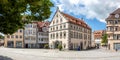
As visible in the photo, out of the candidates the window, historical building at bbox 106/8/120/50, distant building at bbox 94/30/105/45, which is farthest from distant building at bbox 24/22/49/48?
distant building at bbox 94/30/105/45

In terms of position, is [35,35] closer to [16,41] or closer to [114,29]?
[16,41]

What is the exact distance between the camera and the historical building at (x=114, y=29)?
7338cm

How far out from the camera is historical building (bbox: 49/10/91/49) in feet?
230

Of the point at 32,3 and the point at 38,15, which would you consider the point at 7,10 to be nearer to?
the point at 32,3

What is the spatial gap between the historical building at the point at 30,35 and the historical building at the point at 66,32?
12.4 metres

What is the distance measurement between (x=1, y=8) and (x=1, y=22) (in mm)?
1897

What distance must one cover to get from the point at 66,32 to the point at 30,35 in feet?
76.2

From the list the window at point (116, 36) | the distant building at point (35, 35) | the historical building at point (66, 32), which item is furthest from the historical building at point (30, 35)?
the window at point (116, 36)

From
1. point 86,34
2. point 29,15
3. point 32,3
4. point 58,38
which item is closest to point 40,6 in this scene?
point 32,3

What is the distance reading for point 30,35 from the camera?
89.2 meters

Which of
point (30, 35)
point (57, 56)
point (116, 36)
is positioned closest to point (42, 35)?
point (30, 35)

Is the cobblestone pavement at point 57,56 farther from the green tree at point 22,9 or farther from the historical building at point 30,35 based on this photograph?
the historical building at point 30,35

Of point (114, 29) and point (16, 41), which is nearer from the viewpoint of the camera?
point (114, 29)

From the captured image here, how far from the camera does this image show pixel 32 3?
9.84 meters
